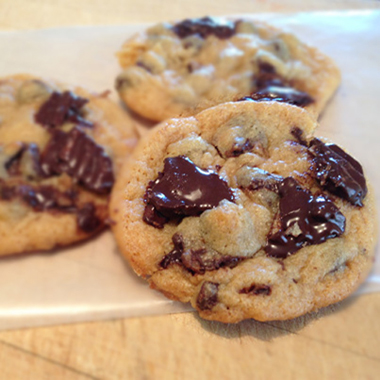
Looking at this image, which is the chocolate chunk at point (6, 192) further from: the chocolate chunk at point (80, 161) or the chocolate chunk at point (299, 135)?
the chocolate chunk at point (299, 135)

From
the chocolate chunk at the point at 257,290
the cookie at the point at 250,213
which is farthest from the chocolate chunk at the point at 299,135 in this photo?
the chocolate chunk at the point at 257,290

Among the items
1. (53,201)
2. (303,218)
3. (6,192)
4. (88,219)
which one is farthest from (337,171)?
(6,192)

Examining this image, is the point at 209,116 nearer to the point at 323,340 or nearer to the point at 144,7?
the point at 323,340

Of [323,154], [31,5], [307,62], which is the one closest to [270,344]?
[323,154]

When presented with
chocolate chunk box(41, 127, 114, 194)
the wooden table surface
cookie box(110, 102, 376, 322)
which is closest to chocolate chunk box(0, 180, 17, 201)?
chocolate chunk box(41, 127, 114, 194)

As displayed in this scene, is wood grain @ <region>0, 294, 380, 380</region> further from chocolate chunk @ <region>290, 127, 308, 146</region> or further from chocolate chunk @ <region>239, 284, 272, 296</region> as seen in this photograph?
chocolate chunk @ <region>290, 127, 308, 146</region>

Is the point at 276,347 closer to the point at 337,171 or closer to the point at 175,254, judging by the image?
the point at 175,254
